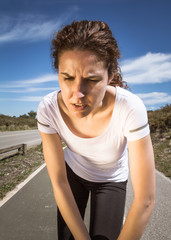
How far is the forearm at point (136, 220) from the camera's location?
1.50 metres

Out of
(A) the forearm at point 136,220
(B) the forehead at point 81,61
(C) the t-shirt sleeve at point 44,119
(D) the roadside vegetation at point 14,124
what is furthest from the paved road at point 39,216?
(D) the roadside vegetation at point 14,124

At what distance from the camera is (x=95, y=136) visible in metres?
1.83

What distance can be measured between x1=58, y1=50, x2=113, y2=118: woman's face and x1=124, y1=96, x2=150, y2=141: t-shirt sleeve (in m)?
0.26

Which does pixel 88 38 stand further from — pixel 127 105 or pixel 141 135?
pixel 141 135

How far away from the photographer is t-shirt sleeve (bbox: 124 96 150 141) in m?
1.48

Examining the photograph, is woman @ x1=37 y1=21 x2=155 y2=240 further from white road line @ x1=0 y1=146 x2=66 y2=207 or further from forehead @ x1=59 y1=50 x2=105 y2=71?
white road line @ x1=0 y1=146 x2=66 y2=207

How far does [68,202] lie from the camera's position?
1805 millimetres

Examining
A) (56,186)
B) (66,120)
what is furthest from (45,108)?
(56,186)

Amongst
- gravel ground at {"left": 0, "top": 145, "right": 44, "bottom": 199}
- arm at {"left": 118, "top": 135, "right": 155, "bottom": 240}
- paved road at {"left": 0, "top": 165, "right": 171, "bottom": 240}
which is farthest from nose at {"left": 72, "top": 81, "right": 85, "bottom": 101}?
gravel ground at {"left": 0, "top": 145, "right": 44, "bottom": 199}

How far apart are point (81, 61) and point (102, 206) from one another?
1283 mm

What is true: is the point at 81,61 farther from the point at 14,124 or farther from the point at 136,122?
the point at 14,124

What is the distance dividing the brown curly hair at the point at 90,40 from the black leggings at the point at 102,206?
112 cm

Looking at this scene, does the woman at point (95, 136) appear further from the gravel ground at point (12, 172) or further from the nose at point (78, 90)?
the gravel ground at point (12, 172)

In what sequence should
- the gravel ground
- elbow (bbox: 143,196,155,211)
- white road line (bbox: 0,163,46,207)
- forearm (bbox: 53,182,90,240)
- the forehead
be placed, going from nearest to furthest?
the forehead, elbow (bbox: 143,196,155,211), forearm (bbox: 53,182,90,240), white road line (bbox: 0,163,46,207), the gravel ground
